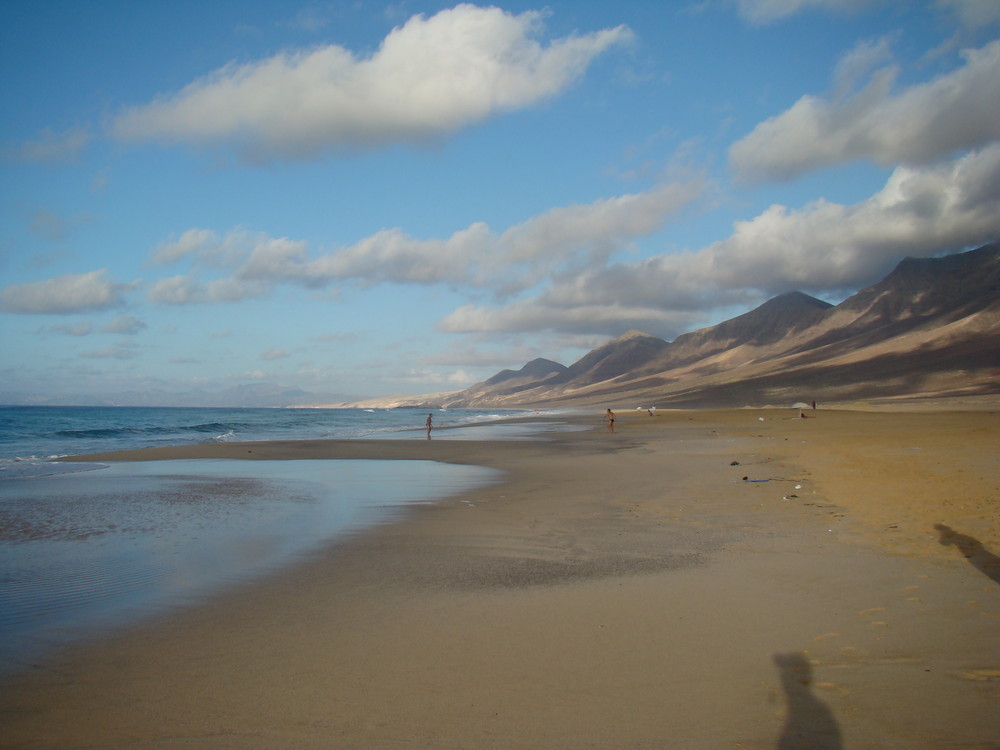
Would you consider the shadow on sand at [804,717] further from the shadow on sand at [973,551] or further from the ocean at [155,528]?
the ocean at [155,528]

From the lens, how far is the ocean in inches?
299

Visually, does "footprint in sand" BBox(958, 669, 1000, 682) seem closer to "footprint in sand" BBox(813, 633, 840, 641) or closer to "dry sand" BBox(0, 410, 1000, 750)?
"dry sand" BBox(0, 410, 1000, 750)

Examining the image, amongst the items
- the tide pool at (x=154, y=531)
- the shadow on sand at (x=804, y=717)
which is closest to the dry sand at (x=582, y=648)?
the shadow on sand at (x=804, y=717)

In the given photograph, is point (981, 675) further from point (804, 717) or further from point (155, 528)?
point (155, 528)

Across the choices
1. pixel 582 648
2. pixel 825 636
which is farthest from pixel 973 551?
pixel 582 648

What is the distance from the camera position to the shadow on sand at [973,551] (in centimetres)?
810

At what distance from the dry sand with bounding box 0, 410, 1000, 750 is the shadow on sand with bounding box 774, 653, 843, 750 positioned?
19 millimetres

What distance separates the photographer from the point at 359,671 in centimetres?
562

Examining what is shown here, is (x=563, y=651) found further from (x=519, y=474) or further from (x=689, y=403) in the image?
(x=689, y=403)

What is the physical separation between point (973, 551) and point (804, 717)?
6.10 meters

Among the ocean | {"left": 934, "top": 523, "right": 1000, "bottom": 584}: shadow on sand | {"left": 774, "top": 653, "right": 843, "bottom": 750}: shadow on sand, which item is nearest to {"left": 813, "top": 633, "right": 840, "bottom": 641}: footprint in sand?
{"left": 774, "top": 653, "right": 843, "bottom": 750}: shadow on sand

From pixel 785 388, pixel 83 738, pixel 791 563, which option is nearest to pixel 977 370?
pixel 785 388

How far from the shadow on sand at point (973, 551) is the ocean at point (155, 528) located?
9.62 meters

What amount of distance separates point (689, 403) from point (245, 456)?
375ft
